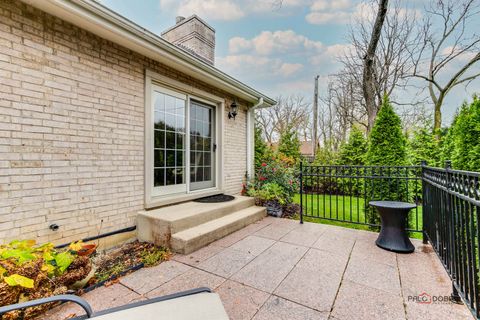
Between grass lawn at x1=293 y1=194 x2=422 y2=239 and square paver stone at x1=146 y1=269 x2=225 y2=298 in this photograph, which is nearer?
square paver stone at x1=146 y1=269 x2=225 y2=298

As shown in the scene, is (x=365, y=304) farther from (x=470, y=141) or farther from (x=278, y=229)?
(x=470, y=141)

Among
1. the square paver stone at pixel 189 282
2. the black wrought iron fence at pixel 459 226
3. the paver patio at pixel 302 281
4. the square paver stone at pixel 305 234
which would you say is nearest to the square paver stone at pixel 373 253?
the paver patio at pixel 302 281

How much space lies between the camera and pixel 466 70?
11.0 m

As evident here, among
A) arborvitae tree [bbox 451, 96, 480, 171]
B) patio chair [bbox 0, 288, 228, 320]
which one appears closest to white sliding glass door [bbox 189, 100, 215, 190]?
patio chair [bbox 0, 288, 228, 320]

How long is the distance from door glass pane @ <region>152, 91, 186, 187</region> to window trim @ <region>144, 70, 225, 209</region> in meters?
0.14

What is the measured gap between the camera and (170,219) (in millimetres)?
2965

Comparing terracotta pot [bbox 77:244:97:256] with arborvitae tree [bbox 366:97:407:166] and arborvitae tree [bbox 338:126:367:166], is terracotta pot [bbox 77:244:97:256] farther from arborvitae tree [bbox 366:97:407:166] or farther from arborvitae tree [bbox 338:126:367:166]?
arborvitae tree [bbox 338:126:367:166]

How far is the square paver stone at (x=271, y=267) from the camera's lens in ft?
7.11

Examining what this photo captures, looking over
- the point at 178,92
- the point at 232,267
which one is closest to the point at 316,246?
the point at 232,267

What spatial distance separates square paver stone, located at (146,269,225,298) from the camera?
2.03 meters

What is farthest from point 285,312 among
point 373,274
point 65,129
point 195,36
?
point 195,36

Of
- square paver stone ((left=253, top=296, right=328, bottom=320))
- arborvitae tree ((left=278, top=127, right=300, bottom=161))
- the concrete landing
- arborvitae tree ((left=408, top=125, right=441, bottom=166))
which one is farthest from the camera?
arborvitae tree ((left=278, top=127, right=300, bottom=161))

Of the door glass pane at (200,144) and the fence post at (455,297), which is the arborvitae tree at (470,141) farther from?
the door glass pane at (200,144)

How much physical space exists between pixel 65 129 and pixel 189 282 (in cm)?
232
